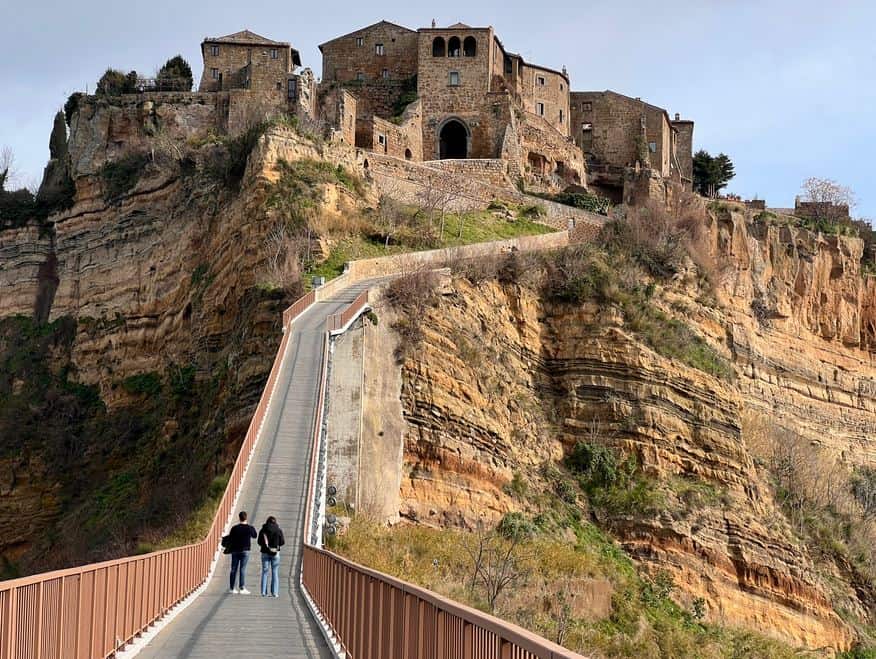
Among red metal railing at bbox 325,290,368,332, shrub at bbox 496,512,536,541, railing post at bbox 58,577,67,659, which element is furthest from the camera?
shrub at bbox 496,512,536,541

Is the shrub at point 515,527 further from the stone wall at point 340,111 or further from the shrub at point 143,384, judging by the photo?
the stone wall at point 340,111

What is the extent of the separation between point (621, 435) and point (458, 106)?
26.5 metres

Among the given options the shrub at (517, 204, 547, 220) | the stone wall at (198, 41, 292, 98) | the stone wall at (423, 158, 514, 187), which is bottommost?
the shrub at (517, 204, 547, 220)

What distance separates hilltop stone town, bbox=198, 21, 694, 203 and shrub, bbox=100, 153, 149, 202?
14.8 feet

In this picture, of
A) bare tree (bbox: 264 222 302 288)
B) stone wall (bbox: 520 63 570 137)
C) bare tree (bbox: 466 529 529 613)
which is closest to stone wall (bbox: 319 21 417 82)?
stone wall (bbox: 520 63 570 137)

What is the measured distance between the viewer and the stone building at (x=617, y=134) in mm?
72562

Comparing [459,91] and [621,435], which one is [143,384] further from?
[459,91]

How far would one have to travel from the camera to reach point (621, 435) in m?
45.3

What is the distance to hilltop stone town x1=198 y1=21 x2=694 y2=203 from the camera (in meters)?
61.5

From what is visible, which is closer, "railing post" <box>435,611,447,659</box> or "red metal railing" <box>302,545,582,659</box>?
"red metal railing" <box>302,545,582,659</box>

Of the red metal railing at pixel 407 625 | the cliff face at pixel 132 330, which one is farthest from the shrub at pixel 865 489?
the red metal railing at pixel 407 625

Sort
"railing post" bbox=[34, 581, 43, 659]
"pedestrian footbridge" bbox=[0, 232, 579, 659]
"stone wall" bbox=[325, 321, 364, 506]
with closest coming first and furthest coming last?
"pedestrian footbridge" bbox=[0, 232, 579, 659] < "railing post" bbox=[34, 581, 43, 659] < "stone wall" bbox=[325, 321, 364, 506]

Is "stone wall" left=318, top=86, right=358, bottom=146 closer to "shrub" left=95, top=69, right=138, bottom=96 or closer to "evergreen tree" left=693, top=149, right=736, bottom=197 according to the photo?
"shrub" left=95, top=69, right=138, bottom=96

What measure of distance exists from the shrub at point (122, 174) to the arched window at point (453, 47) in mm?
16874
